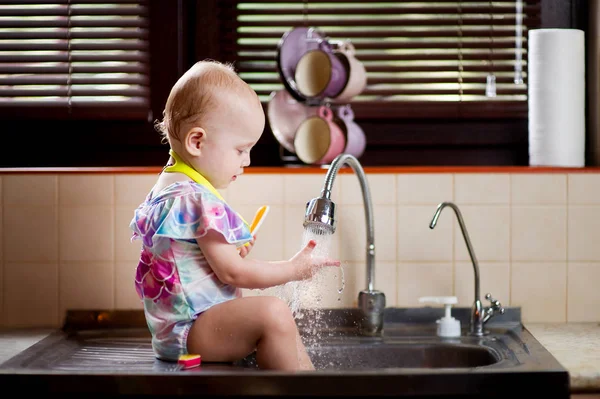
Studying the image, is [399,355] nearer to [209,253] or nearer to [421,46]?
[209,253]

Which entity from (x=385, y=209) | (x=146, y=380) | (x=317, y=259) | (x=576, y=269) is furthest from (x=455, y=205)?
(x=146, y=380)

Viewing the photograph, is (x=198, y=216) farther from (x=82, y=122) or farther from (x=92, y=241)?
(x=82, y=122)

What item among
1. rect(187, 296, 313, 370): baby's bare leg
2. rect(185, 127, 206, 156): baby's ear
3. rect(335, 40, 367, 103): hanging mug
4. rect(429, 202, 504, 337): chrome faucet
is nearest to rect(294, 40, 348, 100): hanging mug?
rect(335, 40, 367, 103): hanging mug

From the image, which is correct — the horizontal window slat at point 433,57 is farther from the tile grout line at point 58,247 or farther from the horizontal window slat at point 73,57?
the tile grout line at point 58,247

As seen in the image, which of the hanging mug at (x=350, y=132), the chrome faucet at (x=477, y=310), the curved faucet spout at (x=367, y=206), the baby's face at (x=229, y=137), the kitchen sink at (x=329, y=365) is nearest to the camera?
the kitchen sink at (x=329, y=365)

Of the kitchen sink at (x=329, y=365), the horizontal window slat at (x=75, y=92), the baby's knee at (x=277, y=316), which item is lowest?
the kitchen sink at (x=329, y=365)

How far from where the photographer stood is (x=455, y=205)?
6.08 ft

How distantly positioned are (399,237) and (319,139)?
0.32 m

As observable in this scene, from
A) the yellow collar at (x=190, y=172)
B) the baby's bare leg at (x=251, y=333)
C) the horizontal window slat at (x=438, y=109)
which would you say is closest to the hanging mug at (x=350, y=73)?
the horizontal window slat at (x=438, y=109)

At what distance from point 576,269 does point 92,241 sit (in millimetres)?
1145

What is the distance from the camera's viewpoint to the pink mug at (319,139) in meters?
2.03

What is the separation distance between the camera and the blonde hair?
1.42m

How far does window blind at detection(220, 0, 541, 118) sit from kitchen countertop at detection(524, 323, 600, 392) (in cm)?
63

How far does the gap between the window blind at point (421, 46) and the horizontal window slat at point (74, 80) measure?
0.26m
